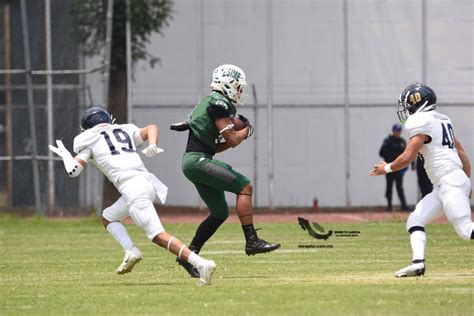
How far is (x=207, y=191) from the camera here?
12711 millimetres

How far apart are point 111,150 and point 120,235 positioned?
81 cm

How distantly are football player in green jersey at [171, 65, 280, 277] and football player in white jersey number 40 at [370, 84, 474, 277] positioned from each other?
4.31 feet

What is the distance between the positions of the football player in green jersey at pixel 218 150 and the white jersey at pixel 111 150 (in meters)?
0.62

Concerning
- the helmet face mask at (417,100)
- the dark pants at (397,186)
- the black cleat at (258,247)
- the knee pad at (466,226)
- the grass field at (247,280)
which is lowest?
the dark pants at (397,186)

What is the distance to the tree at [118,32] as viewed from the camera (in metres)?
24.8

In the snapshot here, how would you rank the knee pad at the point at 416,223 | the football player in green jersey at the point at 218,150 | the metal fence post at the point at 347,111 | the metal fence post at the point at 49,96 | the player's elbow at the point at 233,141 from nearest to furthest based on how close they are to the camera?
the knee pad at the point at 416,223 < the football player in green jersey at the point at 218,150 < the player's elbow at the point at 233,141 < the metal fence post at the point at 49,96 < the metal fence post at the point at 347,111

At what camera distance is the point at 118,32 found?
1099 inches

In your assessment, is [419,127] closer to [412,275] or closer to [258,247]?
[412,275]

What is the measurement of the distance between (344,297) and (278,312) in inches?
39.6

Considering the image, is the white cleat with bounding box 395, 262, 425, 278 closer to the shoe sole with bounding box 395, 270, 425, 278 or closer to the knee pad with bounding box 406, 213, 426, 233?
the shoe sole with bounding box 395, 270, 425, 278

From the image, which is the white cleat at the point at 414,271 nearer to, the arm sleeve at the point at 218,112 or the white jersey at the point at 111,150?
the arm sleeve at the point at 218,112

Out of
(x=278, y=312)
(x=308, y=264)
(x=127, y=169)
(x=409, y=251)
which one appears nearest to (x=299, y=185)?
(x=409, y=251)
